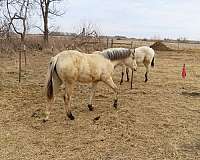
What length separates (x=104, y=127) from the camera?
639 centimetres

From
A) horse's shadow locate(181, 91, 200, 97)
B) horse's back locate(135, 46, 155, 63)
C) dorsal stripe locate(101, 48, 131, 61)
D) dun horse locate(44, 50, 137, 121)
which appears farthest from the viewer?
horse's back locate(135, 46, 155, 63)

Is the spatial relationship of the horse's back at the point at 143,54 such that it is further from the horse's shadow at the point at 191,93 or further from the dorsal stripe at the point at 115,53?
the dorsal stripe at the point at 115,53

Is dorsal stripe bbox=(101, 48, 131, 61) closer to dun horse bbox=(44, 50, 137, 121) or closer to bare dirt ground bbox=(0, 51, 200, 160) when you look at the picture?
dun horse bbox=(44, 50, 137, 121)

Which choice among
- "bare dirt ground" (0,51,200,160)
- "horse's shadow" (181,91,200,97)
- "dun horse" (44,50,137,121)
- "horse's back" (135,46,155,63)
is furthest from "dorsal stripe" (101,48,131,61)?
"horse's back" (135,46,155,63)

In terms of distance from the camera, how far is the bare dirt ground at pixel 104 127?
Result: 5168mm

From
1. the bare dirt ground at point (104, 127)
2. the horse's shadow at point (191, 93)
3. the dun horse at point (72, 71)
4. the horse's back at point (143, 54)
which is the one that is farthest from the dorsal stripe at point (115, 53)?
the horse's back at point (143, 54)

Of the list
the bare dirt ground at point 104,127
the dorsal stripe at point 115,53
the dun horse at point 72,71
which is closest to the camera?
the bare dirt ground at point 104,127

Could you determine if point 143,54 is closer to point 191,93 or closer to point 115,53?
point 191,93

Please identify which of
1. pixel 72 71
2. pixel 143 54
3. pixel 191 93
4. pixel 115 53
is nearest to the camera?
pixel 72 71

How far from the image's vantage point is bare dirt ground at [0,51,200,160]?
5168 millimetres

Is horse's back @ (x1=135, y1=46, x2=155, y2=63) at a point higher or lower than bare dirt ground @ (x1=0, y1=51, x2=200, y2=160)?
→ higher

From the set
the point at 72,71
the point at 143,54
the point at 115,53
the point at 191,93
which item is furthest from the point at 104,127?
the point at 143,54

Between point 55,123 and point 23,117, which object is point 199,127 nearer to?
point 55,123

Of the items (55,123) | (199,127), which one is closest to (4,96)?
(55,123)
